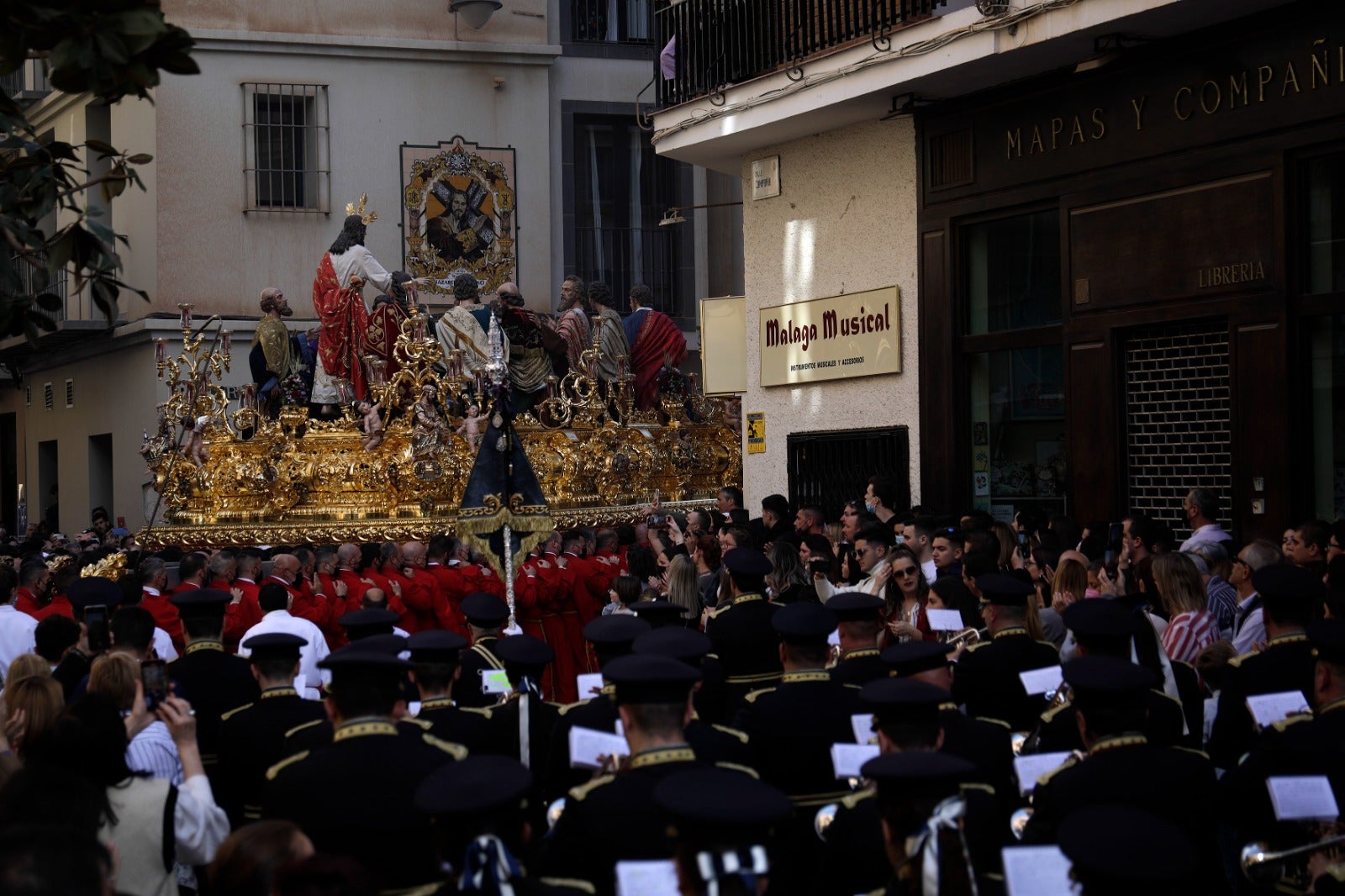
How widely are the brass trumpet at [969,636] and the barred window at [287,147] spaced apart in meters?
19.3

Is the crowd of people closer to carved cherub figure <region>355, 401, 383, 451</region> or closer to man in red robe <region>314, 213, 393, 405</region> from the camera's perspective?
carved cherub figure <region>355, 401, 383, 451</region>

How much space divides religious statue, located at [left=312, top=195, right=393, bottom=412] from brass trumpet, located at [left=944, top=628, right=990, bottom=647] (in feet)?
34.1

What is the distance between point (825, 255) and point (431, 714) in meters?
10.1

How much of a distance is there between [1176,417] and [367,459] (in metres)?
7.70

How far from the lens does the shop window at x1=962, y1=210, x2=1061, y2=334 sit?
43.7ft

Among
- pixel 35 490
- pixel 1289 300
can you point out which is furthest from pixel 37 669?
pixel 35 490

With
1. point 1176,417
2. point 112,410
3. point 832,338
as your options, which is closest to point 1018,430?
point 1176,417

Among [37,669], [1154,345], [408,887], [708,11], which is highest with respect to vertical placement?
[708,11]

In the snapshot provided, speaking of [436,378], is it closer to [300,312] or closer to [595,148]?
[300,312]

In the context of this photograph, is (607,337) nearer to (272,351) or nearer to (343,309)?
(343,309)

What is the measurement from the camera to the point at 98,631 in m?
7.85

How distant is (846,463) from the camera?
1529 cm

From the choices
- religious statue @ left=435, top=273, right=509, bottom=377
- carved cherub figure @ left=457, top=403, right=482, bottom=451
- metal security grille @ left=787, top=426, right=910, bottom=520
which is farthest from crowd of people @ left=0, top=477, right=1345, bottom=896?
religious statue @ left=435, top=273, right=509, bottom=377

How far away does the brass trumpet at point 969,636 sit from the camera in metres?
7.32
